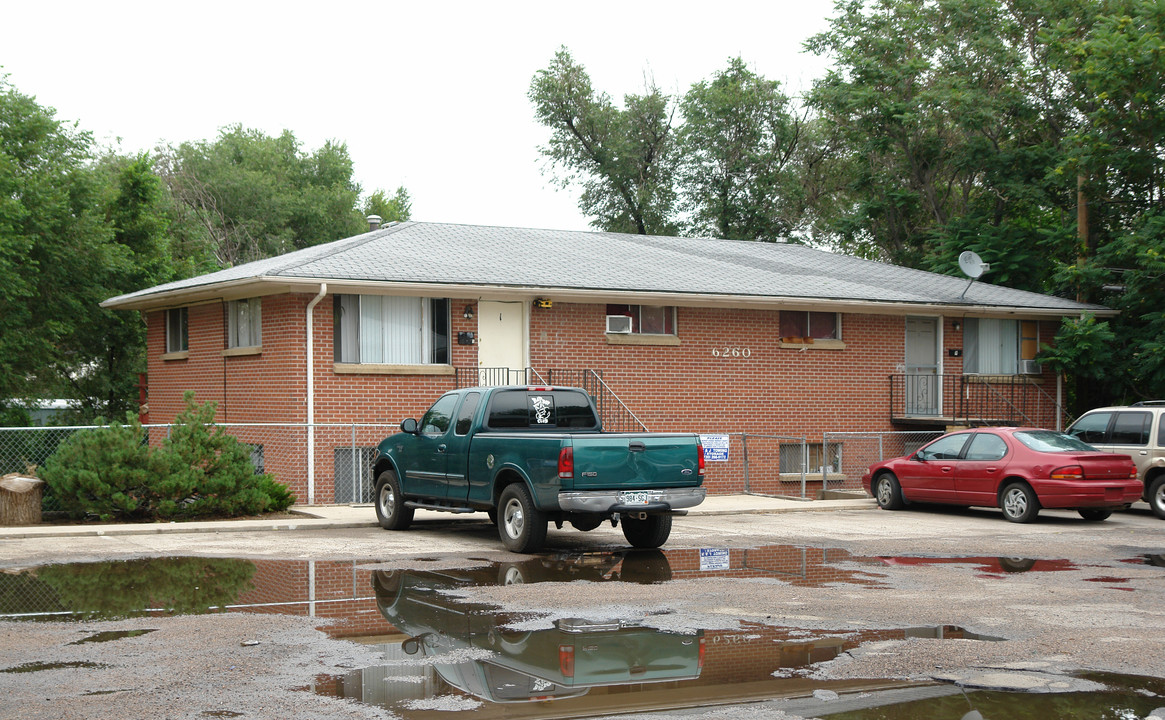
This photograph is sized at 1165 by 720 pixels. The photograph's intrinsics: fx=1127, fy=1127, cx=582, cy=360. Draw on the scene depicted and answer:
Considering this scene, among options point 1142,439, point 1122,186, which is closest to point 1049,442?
point 1142,439

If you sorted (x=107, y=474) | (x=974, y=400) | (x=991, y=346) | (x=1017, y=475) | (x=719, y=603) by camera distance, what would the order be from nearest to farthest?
(x=719, y=603)
(x=107, y=474)
(x=1017, y=475)
(x=974, y=400)
(x=991, y=346)

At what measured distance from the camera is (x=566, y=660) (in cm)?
734

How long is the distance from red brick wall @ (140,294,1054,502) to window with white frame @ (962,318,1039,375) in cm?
49

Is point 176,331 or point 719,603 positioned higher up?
point 176,331

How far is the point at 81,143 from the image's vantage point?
110ft

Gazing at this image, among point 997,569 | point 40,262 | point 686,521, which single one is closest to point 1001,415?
point 686,521

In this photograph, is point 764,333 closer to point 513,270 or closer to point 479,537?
point 513,270

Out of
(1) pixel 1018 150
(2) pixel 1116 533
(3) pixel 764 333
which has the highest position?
(1) pixel 1018 150

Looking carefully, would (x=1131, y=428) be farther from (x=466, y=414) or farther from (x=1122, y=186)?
(x=466, y=414)

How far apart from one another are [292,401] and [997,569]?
12.3 meters

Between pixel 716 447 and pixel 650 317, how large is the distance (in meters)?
3.58

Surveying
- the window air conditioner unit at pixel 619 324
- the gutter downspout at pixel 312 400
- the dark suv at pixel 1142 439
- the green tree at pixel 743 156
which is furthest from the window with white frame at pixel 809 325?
the green tree at pixel 743 156

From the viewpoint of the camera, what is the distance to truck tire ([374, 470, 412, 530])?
50.5ft

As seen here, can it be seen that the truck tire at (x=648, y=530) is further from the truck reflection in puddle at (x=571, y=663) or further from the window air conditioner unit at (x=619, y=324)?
the window air conditioner unit at (x=619, y=324)
